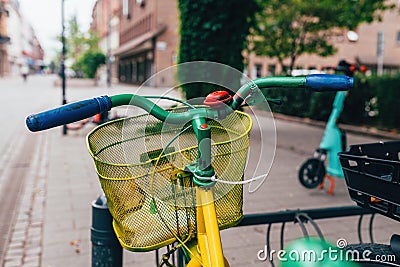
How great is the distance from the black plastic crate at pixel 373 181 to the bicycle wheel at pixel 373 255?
18 cm

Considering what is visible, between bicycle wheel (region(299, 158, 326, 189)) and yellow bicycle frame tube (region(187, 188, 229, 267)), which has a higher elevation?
yellow bicycle frame tube (region(187, 188, 229, 267))

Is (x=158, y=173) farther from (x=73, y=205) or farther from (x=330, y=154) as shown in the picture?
(x=330, y=154)

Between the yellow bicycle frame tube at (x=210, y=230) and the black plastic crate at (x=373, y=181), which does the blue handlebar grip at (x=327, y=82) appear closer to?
the black plastic crate at (x=373, y=181)

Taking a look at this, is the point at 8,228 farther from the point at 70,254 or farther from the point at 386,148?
the point at 386,148

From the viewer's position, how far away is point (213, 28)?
29.8 feet

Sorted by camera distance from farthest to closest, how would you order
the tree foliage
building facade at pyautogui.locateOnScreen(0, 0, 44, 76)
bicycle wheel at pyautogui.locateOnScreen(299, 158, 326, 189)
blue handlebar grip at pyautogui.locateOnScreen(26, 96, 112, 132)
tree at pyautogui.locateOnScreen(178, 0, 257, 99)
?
building facade at pyautogui.locateOnScreen(0, 0, 44, 76) → the tree foliage → tree at pyautogui.locateOnScreen(178, 0, 257, 99) → bicycle wheel at pyautogui.locateOnScreen(299, 158, 326, 189) → blue handlebar grip at pyautogui.locateOnScreen(26, 96, 112, 132)

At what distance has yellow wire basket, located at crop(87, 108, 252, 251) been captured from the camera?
62.0 inches

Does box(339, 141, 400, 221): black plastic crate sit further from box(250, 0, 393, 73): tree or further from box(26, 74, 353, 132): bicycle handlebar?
box(250, 0, 393, 73): tree

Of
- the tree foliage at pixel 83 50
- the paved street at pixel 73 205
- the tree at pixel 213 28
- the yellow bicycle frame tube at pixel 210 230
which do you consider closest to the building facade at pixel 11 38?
the tree foliage at pixel 83 50

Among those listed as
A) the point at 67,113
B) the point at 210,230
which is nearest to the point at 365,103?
the point at 210,230

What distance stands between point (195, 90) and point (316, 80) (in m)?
0.91

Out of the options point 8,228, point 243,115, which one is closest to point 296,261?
point 243,115

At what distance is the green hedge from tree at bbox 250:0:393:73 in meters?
1.45

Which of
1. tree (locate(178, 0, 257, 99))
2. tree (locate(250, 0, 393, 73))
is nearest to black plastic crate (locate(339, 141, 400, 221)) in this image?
tree (locate(178, 0, 257, 99))
